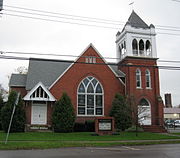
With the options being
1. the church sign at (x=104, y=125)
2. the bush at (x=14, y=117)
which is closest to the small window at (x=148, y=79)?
the church sign at (x=104, y=125)

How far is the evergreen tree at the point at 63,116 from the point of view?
2697cm

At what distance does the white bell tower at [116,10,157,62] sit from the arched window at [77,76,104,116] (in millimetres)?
5468

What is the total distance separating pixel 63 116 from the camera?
27234mm

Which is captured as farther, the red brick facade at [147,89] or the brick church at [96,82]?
the red brick facade at [147,89]

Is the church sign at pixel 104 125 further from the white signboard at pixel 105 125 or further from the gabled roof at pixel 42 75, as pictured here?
the gabled roof at pixel 42 75

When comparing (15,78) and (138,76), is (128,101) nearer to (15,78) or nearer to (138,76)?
(138,76)

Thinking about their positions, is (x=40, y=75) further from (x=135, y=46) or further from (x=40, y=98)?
(x=135, y=46)

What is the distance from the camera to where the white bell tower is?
33500mm

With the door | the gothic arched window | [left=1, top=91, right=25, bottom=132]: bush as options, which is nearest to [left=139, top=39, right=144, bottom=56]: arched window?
the gothic arched window

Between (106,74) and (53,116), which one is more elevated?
(106,74)

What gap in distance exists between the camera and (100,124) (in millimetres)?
25125

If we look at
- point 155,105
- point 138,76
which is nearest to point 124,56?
point 138,76

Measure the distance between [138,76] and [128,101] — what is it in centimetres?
→ 694

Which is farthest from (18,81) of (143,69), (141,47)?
(141,47)
